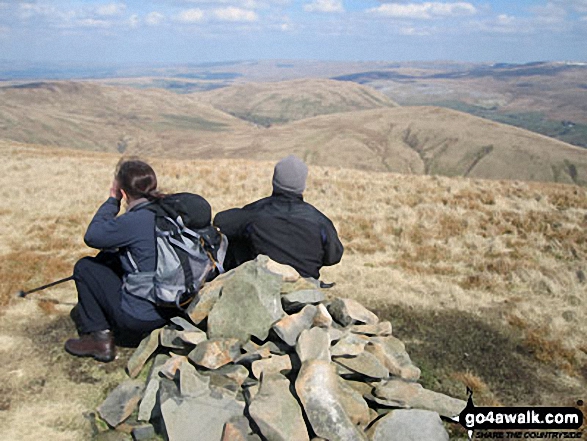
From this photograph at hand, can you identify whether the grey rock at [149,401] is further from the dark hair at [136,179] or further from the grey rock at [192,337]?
the dark hair at [136,179]

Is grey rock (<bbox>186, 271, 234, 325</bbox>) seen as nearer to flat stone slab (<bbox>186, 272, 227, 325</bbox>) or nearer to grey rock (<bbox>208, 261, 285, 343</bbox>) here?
flat stone slab (<bbox>186, 272, 227, 325</bbox>)

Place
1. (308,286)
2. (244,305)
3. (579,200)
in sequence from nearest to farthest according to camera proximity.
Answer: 1. (244,305)
2. (308,286)
3. (579,200)

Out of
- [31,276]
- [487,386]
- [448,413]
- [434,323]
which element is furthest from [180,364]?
[31,276]

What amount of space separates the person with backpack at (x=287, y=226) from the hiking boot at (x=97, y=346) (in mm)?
2378

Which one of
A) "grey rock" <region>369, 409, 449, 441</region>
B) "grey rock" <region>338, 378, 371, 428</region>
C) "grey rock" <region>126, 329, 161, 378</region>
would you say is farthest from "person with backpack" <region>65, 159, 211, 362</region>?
"grey rock" <region>369, 409, 449, 441</region>

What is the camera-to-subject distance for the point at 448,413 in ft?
18.9

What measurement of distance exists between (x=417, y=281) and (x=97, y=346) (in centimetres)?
720

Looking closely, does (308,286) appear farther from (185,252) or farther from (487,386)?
(487,386)

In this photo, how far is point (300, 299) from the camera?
21.0ft

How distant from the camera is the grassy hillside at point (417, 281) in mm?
6699

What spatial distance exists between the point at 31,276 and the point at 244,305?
706 centimetres

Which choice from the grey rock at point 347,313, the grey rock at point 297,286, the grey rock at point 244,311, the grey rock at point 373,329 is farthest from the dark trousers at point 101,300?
the grey rock at point 373,329

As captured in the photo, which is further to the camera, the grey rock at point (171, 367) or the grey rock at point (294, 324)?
the grey rock at point (294, 324)

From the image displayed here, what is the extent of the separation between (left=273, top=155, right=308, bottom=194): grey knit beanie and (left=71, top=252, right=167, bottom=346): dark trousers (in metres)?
2.67
